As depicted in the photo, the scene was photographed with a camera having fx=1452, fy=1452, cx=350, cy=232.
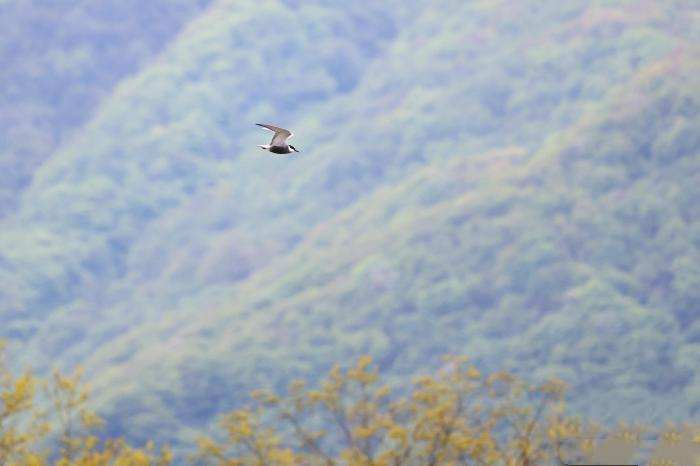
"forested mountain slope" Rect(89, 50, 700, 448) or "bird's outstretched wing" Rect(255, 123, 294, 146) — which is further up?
"forested mountain slope" Rect(89, 50, 700, 448)

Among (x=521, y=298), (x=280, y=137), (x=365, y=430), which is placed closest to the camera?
(x=280, y=137)

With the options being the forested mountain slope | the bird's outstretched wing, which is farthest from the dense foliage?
the forested mountain slope

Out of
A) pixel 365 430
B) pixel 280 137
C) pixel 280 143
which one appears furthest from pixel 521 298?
pixel 280 143

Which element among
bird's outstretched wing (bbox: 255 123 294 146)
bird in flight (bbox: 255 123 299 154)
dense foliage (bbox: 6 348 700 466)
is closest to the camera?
bird in flight (bbox: 255 123 299 154)

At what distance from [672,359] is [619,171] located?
43.4m

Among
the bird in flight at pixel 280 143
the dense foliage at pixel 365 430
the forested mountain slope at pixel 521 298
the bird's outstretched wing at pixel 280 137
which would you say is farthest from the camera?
the forested mountain slope at pixel 521 298

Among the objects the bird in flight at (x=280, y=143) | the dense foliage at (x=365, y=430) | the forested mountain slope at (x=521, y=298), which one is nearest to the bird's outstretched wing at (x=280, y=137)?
the bird in flight at (x=280, y=143)

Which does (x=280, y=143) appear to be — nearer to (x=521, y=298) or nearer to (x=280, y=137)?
(x=280, y=137)

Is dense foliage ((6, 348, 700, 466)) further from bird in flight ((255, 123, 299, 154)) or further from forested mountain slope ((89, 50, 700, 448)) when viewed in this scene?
forested mountain slope ((89, 50, 700, 448))

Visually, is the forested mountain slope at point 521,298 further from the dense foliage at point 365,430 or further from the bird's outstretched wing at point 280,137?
the bird's outstretched wing at point 280,137

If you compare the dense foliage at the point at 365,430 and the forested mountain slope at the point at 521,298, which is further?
the forested mountain slope at the point at 521,298

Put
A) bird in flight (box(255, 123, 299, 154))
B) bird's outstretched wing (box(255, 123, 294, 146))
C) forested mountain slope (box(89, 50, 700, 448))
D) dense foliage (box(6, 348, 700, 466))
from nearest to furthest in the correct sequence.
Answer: bird in flight (box(255, 123, 299, 154)) < bird's outstretched wing (box(255, 123, 294, 146)) < dense foliage (box(6, 348, 700, 466)) < forested mountain slope (box(89, 50, 700, 448))

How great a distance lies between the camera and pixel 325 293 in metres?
194

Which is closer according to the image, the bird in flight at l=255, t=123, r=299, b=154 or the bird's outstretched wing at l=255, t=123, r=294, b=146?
the bird in flight at l=255, t=123, r=299, b=154
